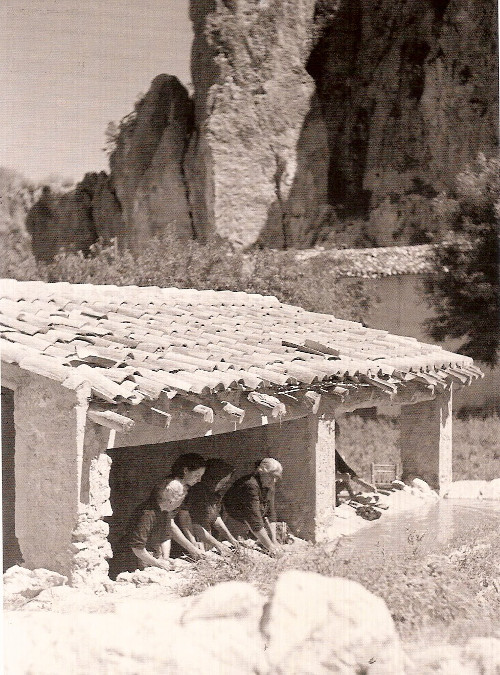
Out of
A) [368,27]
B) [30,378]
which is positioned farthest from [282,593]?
[368,27]

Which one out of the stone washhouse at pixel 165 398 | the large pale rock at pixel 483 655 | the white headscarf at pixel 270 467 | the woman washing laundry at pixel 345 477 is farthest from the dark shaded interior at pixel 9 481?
the woman washing laundry at pixel 345 477

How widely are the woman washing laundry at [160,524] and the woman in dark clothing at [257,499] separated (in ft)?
1.50

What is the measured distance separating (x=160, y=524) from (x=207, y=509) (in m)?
0.45

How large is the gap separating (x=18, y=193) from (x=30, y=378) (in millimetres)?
1604

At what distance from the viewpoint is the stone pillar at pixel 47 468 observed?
13.4 feet

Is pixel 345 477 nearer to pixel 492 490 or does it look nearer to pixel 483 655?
pixel 492 490

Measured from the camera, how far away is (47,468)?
416cm

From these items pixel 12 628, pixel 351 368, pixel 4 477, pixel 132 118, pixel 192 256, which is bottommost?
pixel 12 628

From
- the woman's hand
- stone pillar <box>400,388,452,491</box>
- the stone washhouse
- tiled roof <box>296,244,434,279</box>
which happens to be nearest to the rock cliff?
tiled roof <box>296,244,434,279</box>

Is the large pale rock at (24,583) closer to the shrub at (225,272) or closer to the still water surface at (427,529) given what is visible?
the still water surface at (427,529)

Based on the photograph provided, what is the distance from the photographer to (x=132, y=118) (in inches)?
218

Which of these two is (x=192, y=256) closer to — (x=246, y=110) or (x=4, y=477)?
(x=246, y=110)

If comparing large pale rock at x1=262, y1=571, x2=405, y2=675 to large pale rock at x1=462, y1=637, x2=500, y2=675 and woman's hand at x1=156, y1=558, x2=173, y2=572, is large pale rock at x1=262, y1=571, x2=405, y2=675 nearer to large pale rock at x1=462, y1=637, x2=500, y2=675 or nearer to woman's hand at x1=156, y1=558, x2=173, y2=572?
large pale rock at x1=462, y1=637, x2=500, y2=675

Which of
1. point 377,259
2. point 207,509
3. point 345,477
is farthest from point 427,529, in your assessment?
point 377,259
